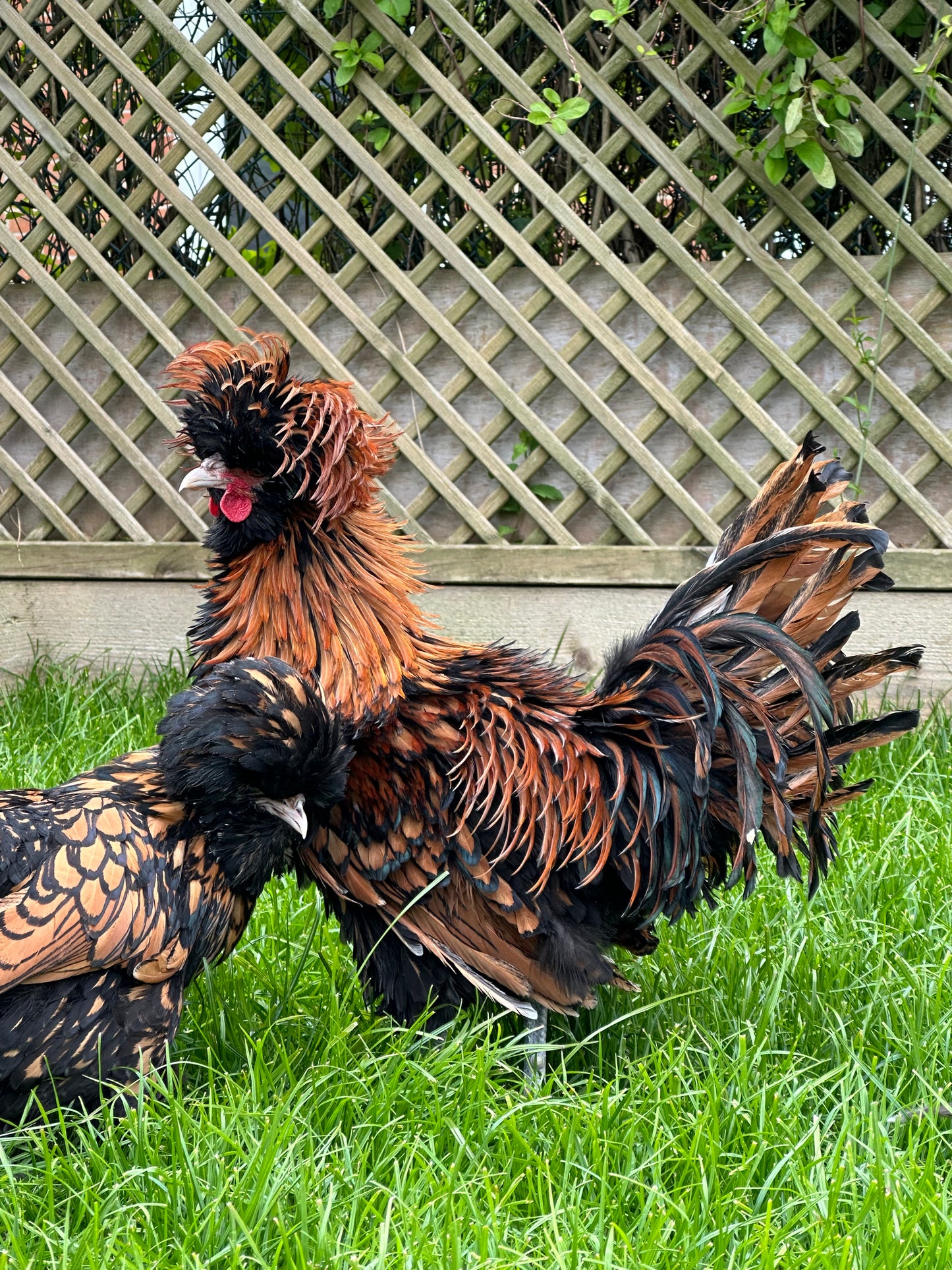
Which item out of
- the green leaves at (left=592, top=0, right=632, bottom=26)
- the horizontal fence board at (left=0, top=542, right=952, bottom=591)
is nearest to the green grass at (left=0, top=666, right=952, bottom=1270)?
the horizontal fence board at (left=0, top=542, right=952, bottom=591)

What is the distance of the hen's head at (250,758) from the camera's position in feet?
7.05

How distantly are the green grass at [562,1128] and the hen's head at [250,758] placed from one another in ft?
1.40

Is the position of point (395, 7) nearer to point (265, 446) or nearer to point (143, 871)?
point (265, 446)

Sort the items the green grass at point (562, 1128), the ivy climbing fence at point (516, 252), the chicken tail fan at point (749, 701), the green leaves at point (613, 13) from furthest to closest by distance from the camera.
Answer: the ivy climbing fence at point (516, 252) < the green leaves at point (613, 13) < the chicken tail fan at point (749, 701) < the green grass at point (562, 1128)

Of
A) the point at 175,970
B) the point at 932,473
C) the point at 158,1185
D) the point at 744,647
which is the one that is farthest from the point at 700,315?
the point at 158,1185

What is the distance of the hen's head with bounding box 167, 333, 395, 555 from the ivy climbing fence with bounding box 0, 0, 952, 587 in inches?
84.9

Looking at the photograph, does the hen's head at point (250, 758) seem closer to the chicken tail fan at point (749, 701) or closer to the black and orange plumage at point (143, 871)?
the black and orange plumage at point (143, 871)

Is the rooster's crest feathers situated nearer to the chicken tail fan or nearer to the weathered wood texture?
the chicken tail fan

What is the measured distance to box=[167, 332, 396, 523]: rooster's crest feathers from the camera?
8.02ft

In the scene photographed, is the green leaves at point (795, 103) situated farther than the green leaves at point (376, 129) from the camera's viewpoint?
No

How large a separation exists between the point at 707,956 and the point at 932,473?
8.02ft

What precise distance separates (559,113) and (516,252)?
520mm

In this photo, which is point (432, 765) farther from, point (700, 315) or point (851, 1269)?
point (700, 315)

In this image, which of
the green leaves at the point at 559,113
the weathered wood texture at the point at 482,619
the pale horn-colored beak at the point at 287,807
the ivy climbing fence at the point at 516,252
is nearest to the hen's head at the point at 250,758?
the pale horn-colored beak at the point at 287,807
